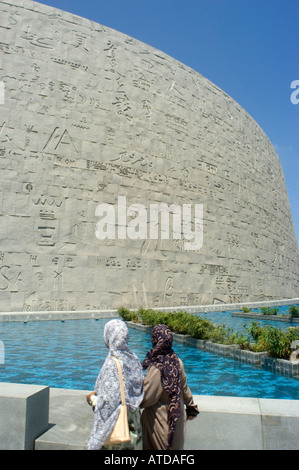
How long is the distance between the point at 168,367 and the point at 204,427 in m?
0.80

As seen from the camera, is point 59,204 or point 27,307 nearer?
point 27,307

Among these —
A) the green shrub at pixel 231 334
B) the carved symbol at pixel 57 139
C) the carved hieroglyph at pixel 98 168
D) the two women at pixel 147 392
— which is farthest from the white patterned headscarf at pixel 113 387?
the carved symbol at pixel 57 139

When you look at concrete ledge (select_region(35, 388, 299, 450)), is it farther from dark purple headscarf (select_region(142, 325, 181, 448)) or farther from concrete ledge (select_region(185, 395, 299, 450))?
dark purple headscarf (select_region(142, 325, 181, 448))

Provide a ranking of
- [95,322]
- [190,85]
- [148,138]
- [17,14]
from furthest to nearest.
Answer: [190,85], [148,138], [17,14], [95,322]

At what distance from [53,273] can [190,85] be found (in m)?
11.4

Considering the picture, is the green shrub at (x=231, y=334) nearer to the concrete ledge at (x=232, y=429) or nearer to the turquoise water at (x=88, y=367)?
the turquoise water at (x=88, y=367)

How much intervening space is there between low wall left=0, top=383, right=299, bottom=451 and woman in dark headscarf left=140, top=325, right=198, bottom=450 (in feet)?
1.64

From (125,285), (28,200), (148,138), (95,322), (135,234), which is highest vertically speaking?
(148,138)

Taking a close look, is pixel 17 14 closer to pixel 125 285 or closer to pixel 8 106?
pixel 8 106

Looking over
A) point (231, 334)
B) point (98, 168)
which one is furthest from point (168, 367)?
point (98, 168)

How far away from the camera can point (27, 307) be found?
12.3 meters

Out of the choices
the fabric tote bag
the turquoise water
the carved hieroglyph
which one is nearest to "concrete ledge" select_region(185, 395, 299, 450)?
the fabric tote bag

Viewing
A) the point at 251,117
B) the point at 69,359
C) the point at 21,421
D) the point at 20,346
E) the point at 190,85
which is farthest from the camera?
the point at 251,117

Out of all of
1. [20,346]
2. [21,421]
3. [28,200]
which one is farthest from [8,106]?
[21,421]
